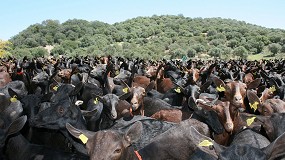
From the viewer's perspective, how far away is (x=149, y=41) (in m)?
95.9

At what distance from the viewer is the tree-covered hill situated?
73.3 metres

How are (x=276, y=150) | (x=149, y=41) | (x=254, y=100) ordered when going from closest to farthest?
(x=276, y=150)
(x=254, y=100)
(x=149, y=41)

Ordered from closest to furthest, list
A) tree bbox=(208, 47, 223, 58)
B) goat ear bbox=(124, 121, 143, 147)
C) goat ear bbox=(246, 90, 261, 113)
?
goat ear bbox=(124, 121, 143, 147), goat ear bbox=(246, 90, 261, 113), tree bbox=(208, 47, 223, 58)

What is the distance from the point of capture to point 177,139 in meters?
6.66

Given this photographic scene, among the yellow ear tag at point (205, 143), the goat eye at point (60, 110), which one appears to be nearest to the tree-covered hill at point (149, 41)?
the goat eye at point (60, 110)

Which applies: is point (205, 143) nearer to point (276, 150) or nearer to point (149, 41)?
point (276, 150)

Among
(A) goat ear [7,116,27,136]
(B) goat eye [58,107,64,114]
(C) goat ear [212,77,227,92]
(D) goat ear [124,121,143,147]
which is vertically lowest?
(C) goat ear [212,77,227,92]

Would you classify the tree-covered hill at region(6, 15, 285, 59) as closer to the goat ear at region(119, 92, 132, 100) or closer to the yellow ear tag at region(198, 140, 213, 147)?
the goat ear at region(119, 92, 132, 100)

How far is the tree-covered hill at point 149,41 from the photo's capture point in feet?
241

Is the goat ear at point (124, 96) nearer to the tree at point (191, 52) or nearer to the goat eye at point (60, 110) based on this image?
the goat eye at point (60, 110)

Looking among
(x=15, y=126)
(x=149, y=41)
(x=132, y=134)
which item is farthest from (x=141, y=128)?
(x=149, y=41)

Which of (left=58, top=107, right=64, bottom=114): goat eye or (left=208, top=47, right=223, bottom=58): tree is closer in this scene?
(left=58, top=107, right=64, bottom=114): goat eye

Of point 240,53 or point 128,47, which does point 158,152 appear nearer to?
point 240,53

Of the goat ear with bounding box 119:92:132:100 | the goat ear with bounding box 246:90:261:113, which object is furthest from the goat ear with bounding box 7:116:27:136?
the goat ear with bounding box 246:90:261:113
